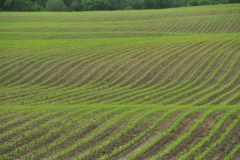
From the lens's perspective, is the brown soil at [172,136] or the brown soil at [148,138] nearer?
the brown soil at [148,138]

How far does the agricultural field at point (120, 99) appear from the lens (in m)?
14.8

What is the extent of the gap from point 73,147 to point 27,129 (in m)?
2.80

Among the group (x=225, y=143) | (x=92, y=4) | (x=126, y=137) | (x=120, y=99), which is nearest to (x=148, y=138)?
(x=126, y=137)

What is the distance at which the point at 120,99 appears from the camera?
24.0 m

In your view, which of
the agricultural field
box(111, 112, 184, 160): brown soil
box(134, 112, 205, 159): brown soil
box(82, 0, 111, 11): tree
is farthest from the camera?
box(82, 0, 111, 11): tree

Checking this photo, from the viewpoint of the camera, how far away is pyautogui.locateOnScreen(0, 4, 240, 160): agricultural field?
584 inches

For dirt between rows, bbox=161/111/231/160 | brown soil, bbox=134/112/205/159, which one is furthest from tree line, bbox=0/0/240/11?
brown soil, bbox=134/112/205/159

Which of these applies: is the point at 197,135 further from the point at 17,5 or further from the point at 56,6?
the point at 56,6

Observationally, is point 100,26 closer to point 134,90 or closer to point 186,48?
point 186,48

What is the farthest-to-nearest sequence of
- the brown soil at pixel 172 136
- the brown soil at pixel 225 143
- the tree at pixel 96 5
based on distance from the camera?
the tree at pixel 96 5 → the brown soil at pixel 172 136 → the brown soil at pixel 225 143

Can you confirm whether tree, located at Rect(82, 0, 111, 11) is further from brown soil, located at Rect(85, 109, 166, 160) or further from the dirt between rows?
the dirt between rows

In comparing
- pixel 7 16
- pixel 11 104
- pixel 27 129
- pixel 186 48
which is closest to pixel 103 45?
pixel 186 48

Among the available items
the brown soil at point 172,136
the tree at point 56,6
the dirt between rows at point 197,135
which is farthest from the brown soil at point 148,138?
the tree at point 56,6

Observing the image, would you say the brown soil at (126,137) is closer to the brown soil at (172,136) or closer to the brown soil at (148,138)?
the brown soil at (148,138)
